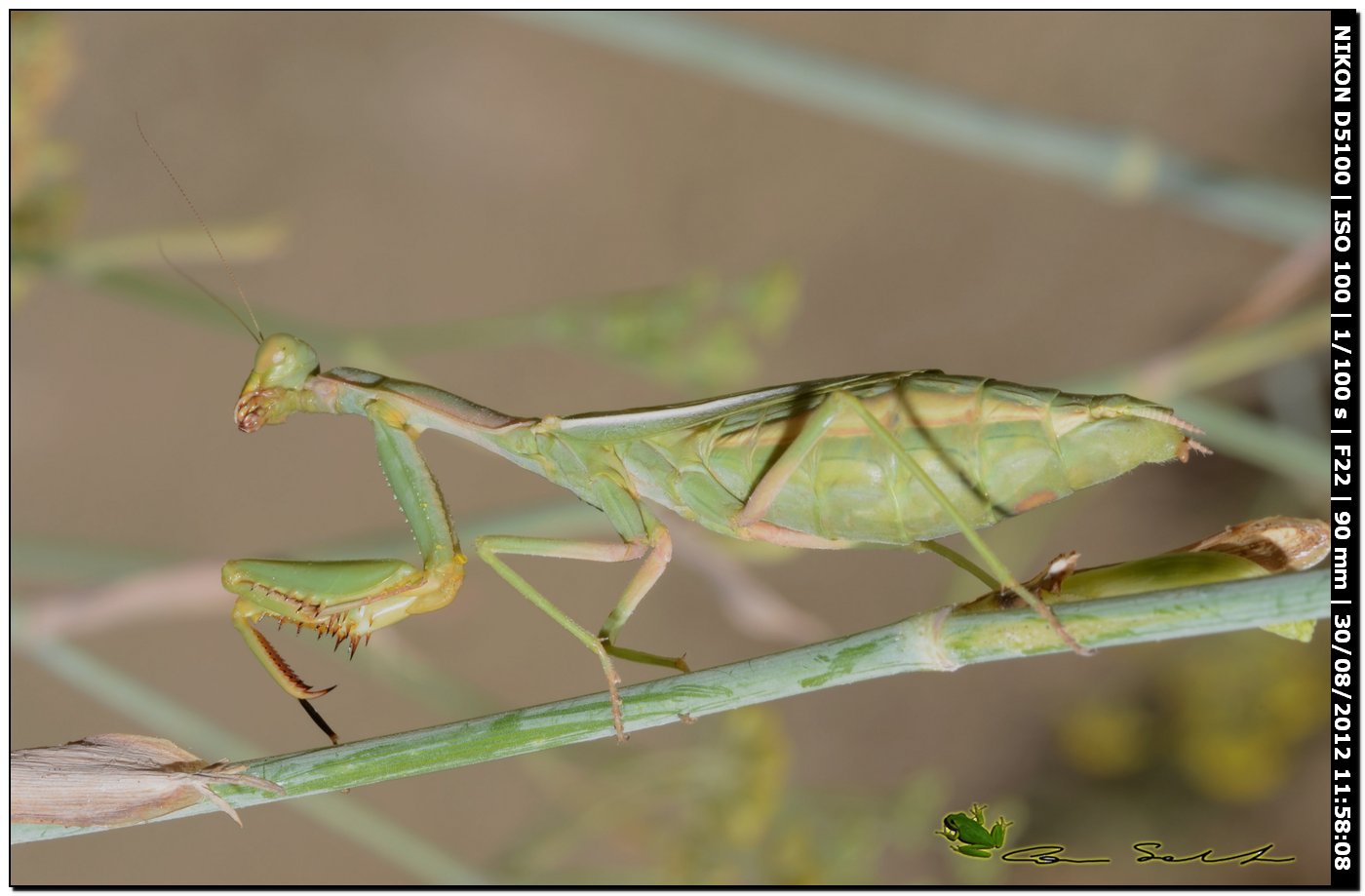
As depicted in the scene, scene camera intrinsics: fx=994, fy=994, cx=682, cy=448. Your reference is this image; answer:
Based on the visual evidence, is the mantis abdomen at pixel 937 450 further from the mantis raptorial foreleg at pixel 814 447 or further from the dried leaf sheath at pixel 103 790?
the dried leaf sheath at pixel 103 790

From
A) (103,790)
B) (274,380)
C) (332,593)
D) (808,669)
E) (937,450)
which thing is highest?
(274,380)

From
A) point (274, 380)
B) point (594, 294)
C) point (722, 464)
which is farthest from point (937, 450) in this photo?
point (594, 294)

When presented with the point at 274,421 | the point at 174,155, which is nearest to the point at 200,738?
the point at 274,421

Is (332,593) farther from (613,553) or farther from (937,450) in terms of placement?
(937,450)

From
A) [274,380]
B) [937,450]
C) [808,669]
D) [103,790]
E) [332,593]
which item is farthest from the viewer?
[274,380]

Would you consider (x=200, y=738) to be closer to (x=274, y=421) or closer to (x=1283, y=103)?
(x=274, y=421)

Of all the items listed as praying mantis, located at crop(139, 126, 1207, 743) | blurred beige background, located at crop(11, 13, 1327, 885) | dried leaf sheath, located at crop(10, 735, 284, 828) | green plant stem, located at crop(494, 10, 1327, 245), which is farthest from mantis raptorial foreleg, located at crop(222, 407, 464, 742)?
blurred beige background, located at crop(11, 13, 1327, 885)
